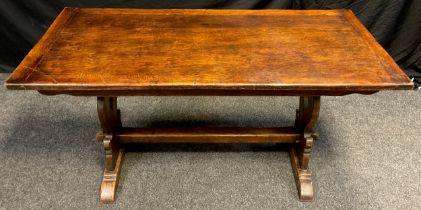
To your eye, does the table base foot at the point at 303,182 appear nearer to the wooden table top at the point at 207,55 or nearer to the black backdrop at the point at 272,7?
the wooden table top at the point at 207,55

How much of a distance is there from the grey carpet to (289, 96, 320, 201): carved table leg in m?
0.05

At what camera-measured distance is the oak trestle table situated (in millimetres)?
1417

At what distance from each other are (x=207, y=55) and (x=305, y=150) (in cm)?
68

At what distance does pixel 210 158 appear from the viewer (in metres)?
2.10

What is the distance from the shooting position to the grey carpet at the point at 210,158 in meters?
1.87

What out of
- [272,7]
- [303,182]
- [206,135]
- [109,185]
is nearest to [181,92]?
[206,135]

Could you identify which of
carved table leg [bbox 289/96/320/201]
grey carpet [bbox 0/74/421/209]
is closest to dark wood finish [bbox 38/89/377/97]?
carved table leg [bbox 289/96/320/201]

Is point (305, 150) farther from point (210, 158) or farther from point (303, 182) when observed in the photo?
point (210, 158)

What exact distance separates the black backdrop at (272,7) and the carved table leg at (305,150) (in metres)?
0.92

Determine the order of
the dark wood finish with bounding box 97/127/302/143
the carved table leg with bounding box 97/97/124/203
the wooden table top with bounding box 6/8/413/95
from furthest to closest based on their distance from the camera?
the dark wood finish with bounding box 97/127/302/143, the carved table leg with bounding box 97/97/124/203, the wooden table top with bounding box 6/8/413/95

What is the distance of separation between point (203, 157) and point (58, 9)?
141 centimetres

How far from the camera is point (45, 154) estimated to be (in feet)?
6.93

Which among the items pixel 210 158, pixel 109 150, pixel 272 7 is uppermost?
pixel 272 7

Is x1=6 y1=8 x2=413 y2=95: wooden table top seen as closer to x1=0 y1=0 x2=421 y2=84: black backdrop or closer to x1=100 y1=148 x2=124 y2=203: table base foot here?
x1=100 y1=148 x2=124 y2=203: table base foot
